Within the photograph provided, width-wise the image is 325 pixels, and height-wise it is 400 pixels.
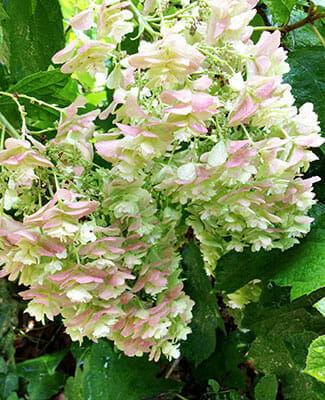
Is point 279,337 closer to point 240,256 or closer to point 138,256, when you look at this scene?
point 240,256

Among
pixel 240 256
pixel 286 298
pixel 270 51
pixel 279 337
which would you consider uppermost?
pixel 270 51

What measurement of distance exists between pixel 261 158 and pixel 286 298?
0.51 meters

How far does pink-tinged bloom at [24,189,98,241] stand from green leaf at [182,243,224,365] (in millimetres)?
671

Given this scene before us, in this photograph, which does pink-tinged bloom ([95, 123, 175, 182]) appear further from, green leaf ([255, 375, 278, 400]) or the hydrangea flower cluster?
green leaf ([255, 375, 278, 400])

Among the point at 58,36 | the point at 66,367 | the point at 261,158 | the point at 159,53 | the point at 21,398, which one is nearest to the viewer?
the point at 159,53

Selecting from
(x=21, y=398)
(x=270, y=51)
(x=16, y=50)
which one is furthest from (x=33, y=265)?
(x=21, y=398)

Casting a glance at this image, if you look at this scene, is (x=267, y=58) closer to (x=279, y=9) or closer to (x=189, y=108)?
(x=189, y=108)

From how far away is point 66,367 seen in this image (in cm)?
198

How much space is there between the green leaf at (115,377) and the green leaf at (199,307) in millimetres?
138

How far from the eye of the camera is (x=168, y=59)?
52 centimetres

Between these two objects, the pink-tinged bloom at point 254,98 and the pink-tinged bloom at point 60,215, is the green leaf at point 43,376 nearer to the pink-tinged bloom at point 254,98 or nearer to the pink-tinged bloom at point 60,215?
the pink-tinged bloom at point 60,215

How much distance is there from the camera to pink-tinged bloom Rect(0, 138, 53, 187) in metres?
0.58

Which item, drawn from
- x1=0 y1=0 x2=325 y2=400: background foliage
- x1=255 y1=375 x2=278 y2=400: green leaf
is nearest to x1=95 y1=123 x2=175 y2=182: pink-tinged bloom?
x1=0 y1=0 x2=325 y2=400: background foliage

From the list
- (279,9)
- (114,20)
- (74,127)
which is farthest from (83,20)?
(279,9)
